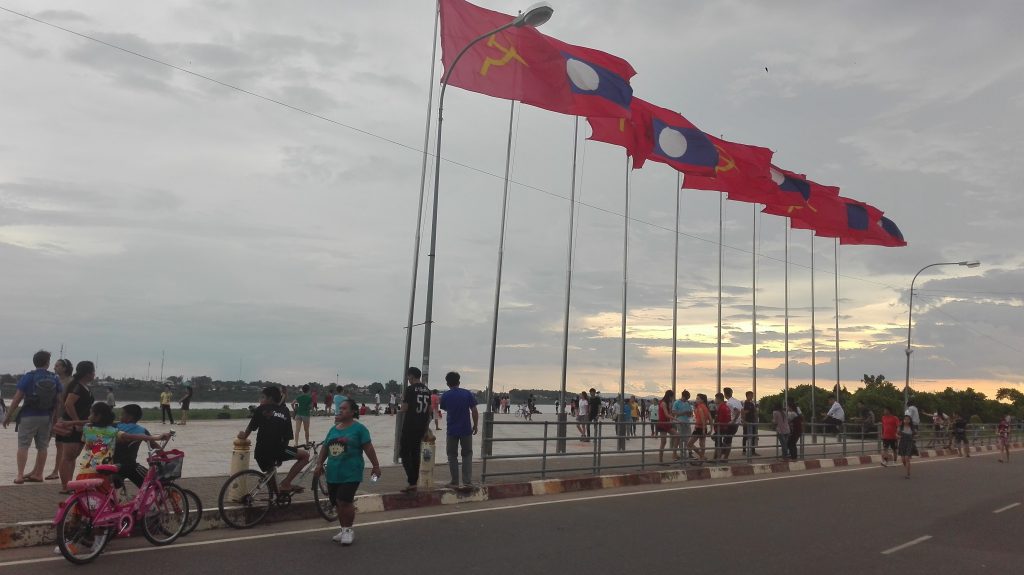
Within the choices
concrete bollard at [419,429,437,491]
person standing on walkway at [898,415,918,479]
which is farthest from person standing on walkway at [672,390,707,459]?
concrete bollard at [419,429,437,491]

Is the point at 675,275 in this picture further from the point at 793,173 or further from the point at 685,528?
the point at 685,528

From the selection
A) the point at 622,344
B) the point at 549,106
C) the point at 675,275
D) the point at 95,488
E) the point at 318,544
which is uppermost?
the point at 549,106

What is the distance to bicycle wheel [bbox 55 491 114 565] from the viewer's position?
7559mm

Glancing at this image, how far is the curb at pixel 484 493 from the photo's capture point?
27.9 ft

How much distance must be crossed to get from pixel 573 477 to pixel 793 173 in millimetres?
21625

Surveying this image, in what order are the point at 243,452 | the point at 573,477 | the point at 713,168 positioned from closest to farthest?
the point at 243,452, the point at 573,477, the point at 713,168

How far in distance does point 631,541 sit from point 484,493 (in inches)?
178

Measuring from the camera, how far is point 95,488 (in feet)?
26.2

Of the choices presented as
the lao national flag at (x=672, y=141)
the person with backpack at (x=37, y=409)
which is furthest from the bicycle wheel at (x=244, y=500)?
the lao national flag at (x=672, y=141)

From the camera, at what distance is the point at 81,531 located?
7.72 meters

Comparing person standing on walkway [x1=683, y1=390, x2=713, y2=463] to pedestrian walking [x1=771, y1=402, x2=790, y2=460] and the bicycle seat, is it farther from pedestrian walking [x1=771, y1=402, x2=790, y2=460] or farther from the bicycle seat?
the bicycle seat

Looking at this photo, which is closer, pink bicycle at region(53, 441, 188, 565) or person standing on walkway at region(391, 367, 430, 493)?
pink bicycle at region(53, 441, 188, 565)

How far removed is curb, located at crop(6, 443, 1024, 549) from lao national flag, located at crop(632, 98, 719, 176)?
9.78 metres

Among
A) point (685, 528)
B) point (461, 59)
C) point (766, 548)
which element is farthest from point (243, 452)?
point (461, 59)
